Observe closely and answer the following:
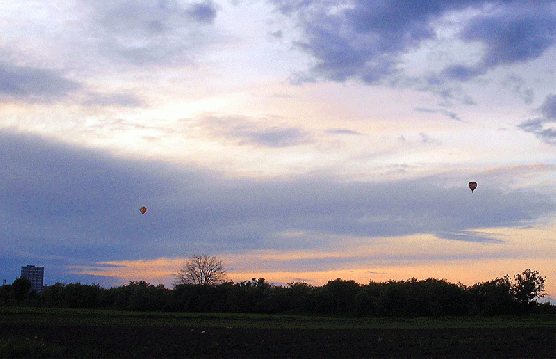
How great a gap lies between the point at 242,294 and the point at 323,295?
29.9 ft

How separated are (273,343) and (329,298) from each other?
101ft

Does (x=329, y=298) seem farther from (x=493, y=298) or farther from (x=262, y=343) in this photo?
(x=262, y=343)

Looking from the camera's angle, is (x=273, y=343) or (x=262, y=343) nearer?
(x=262, y=343)

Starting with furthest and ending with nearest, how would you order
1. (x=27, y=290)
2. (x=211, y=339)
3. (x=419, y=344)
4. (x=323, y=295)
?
(x=27, y=290), (x=323, y=295), (x=211, y=339), (x=419, y=344)

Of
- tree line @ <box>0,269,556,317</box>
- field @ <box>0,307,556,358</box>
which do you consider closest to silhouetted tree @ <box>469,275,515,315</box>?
tree line @ <box>0,269,556,317</box>

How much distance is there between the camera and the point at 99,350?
85.3ft

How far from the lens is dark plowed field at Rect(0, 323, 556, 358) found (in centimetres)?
2492

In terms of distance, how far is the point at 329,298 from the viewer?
58.8 m

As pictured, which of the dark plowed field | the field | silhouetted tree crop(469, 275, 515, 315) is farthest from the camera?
silhouetted tree crop(469, 275, 515, 315)

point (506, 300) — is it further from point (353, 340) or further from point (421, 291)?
point (353, 340)

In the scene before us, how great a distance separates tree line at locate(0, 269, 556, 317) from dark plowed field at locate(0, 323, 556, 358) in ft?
63.8

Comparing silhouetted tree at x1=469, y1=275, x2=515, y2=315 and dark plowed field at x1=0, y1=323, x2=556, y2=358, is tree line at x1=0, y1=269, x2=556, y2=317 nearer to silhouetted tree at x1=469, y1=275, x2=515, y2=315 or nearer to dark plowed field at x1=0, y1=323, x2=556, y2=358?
silhouetted tree at x1=469, y1=275, x2=515, y2=315

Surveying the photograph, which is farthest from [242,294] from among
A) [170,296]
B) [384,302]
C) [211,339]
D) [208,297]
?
[211,339]

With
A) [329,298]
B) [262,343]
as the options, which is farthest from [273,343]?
[329,298]
